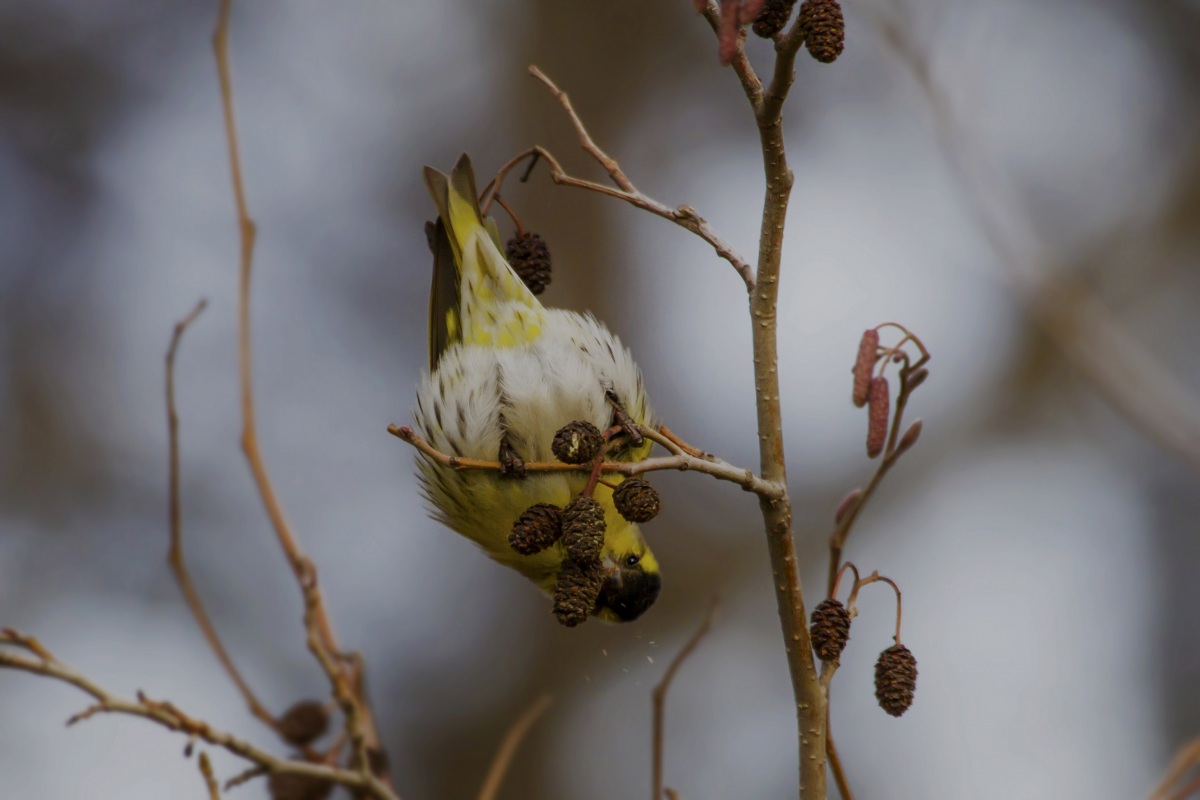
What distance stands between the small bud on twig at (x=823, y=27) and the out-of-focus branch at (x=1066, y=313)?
2.26ft

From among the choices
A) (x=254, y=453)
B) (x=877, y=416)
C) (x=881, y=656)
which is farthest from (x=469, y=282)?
(x=881, y=656)

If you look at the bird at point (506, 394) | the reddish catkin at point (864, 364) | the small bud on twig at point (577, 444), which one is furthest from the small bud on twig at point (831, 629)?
the bird at point (506, 394)

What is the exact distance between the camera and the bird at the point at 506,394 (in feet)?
7.42

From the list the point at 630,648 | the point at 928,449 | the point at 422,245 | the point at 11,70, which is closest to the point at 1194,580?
the point at 928,449

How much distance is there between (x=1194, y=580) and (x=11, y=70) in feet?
18.2

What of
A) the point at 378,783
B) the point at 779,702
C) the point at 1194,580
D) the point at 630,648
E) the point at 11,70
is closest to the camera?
the point at 378,783

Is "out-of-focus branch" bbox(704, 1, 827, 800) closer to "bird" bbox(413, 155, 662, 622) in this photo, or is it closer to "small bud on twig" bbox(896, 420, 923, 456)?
"small bud on twig" bbox(896, 420, 923, 456)

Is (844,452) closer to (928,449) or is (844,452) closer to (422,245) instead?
(928,449)

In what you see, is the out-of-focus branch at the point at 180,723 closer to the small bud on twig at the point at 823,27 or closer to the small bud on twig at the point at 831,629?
the small bud on twig at the point at 831,629

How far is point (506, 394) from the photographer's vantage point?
7.50 feet

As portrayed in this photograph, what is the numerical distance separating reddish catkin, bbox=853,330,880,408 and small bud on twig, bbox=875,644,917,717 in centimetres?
31

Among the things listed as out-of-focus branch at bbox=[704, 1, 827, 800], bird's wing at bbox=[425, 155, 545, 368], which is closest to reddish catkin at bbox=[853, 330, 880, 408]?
out-of-focus branch at bbox=[704, 1, 827, 800]

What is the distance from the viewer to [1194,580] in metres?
5.10

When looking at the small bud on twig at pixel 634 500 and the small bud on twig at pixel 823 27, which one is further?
the small bud on twig at pixel 634 500
